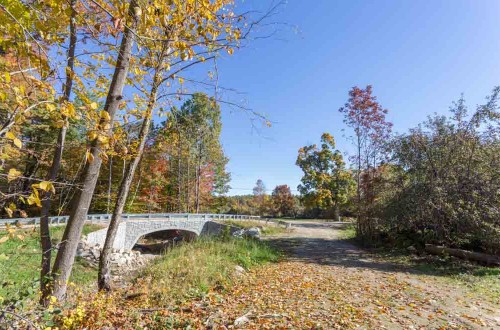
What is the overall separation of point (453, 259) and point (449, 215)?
149cm

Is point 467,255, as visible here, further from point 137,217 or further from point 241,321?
point 137,217

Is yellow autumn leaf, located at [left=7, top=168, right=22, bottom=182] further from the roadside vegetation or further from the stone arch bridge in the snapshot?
the stone arch bridge

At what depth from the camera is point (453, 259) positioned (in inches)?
361

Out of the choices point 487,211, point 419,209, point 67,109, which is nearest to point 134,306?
point 67,109

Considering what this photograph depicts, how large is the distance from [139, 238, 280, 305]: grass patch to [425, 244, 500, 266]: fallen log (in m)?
6.58

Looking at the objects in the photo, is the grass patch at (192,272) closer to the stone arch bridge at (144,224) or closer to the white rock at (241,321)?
the white rock at (241,321)

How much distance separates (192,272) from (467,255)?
9.06m

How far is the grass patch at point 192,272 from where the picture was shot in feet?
16.8

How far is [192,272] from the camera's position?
5.93 m

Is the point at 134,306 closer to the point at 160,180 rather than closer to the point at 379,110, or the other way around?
the point at 379,110

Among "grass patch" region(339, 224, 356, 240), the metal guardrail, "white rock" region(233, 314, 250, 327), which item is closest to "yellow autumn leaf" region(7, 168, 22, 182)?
"white rock" region(233, 314, 250, 327)

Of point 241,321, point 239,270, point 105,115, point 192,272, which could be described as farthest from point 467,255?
point 105,115

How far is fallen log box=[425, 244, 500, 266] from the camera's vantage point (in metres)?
8.49

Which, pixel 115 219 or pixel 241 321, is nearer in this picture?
pixel 241 321
